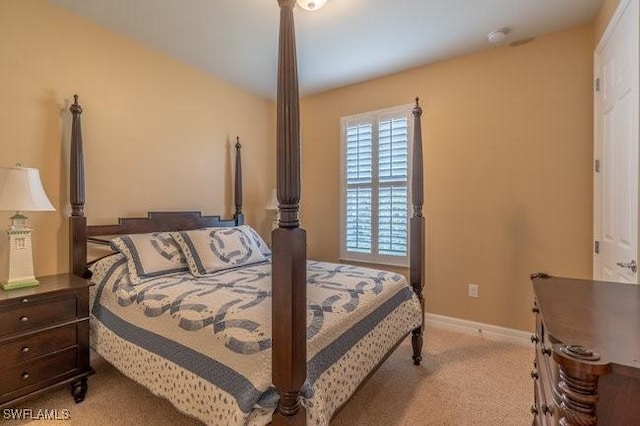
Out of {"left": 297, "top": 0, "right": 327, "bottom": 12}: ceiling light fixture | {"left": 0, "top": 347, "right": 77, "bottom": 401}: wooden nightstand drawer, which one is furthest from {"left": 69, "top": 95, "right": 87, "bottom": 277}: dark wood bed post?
{"left": 297, "top": 0, "right": 327, "bottom": 12}: ceiling light fixture

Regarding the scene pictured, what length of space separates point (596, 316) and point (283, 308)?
0.96 meters

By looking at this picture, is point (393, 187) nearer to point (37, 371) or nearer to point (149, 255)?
point (149, 255)

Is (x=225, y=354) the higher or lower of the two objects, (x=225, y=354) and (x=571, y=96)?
the lower

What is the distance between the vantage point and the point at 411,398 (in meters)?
2.03

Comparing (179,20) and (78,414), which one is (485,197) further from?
(78,414)

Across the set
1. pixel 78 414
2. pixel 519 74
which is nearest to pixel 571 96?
pixel 519 74

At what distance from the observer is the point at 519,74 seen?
9.03 ft

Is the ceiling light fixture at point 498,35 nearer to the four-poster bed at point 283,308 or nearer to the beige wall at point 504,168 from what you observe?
the beige wall at point 504,168

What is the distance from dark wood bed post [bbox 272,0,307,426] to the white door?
183cm

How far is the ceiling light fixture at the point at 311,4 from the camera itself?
215 centimetres

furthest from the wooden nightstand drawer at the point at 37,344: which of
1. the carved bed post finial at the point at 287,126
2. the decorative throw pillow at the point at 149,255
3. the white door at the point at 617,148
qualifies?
the white door at the point at 617,148

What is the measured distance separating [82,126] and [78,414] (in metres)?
1.96

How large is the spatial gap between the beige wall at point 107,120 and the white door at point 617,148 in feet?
10.9

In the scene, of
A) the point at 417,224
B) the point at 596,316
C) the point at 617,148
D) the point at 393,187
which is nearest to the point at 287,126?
the point at 596,316
